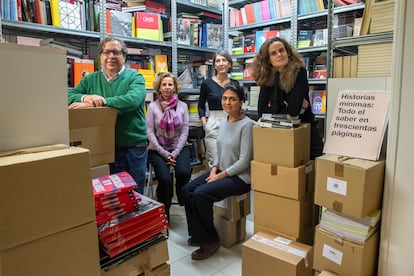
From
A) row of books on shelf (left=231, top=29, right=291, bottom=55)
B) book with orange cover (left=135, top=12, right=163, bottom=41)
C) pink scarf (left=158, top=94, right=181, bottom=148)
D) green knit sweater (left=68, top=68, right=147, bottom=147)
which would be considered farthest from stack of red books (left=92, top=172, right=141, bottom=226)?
row of books on shelf (left=231, top=29, right=291, bottom=55)

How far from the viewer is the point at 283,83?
87.4 inches

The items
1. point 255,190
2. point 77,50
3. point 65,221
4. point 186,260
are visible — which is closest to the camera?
point 65,221

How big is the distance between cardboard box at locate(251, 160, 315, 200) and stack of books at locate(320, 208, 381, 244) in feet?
0.92

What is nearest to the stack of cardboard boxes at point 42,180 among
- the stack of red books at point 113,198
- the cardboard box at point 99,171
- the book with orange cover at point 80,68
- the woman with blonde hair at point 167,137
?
the stack of red books at point 113,198

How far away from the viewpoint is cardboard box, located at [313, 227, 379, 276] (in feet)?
5.41

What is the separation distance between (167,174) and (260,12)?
2.32 metres

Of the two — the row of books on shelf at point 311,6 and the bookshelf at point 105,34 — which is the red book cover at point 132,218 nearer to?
the bookshelf at point 105,34

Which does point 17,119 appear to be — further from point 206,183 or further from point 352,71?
point 352,71

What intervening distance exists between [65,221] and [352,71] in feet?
6.25

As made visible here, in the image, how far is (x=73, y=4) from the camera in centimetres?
288

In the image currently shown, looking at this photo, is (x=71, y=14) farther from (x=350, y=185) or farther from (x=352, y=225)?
(x=352, y=225)

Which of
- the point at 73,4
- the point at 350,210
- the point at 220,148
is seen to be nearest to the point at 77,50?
the point at 73,4

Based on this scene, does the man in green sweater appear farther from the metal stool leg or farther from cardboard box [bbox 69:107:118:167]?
the metal stool leg

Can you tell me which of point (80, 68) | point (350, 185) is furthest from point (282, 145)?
point (80, 68)
